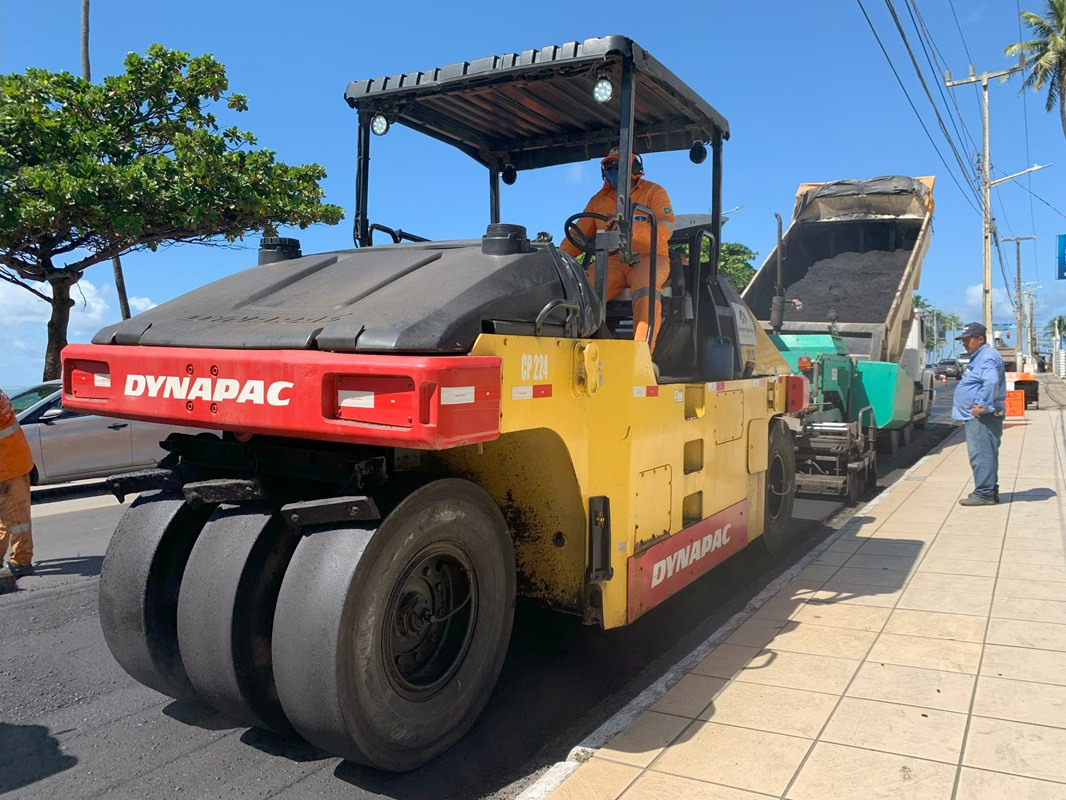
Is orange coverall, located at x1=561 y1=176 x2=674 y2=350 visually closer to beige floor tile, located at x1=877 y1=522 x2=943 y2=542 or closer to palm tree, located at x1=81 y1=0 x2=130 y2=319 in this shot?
beige floor tile, located at x1=877 y1=522 x2=943 y2=542

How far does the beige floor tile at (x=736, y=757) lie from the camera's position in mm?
2789

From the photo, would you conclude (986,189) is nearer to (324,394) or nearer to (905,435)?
(905,435)

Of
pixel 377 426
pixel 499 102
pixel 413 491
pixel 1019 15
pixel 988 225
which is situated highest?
pixel 1019 15

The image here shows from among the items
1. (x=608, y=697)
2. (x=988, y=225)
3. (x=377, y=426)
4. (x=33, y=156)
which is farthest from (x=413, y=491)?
(x=988, y=225)

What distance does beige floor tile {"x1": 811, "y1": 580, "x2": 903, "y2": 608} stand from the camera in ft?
15.9

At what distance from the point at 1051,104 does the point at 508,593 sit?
32.2m

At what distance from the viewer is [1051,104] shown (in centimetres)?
2797

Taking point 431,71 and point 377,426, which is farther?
point 431,71

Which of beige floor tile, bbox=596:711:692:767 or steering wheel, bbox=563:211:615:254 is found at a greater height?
steering wheel, bbox=563:211:615:254

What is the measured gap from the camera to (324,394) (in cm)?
246

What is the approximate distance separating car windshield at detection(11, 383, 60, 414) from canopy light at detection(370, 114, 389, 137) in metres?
7.26

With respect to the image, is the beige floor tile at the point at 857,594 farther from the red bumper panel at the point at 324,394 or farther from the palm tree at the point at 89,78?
the palm tree at the point at 89,78

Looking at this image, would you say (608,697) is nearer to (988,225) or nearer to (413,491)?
(413,491)

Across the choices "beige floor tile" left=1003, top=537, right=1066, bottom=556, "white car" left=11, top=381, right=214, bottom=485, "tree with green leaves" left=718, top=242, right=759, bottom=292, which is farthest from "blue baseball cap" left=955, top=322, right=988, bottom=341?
"tree with green leaves" left=718, top=242, right=759, bottom=292
